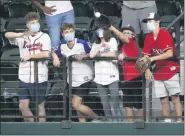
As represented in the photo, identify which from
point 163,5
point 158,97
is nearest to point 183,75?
point 158,97

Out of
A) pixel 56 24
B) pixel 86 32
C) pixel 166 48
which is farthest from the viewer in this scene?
pixel 86 32

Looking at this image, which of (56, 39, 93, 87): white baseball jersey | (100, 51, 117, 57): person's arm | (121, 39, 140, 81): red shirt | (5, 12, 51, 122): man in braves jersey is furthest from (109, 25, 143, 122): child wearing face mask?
(5, 12, 51, 122): man in braves jersey

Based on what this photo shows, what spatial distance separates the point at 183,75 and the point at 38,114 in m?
2.08

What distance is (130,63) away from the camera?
1140cm

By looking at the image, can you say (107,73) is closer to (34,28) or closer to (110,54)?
(110,54)

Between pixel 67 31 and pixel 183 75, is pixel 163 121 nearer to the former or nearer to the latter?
pixel 183 75

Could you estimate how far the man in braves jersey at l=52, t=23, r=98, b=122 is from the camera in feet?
37.7

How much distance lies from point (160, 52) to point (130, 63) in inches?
16.9

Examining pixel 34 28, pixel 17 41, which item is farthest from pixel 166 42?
pixel 17 41

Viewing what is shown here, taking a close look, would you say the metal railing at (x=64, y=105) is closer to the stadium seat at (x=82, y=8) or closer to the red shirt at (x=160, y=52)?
the red shirt at (x=160, y=52)

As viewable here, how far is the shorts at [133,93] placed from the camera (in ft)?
37.5

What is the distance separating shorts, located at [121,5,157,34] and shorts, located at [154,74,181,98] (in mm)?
1069

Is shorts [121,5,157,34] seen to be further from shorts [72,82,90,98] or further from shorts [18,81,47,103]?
shorts [18,81,47,103]

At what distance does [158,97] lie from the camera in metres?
11.5
